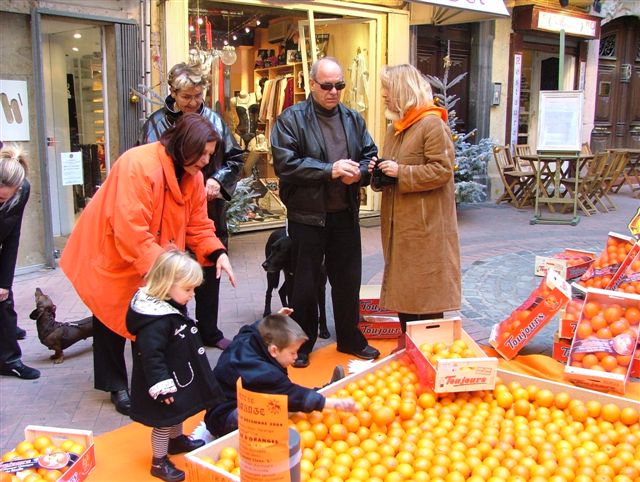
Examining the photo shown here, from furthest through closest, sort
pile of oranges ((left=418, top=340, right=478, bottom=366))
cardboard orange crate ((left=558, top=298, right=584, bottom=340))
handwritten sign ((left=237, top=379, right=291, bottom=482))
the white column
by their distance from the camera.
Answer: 1. the white column
2. cardboard orange crate ((left=558, top=298, right=584, bottom=340))
3. pile of oranges ((left=418, top=340, right=478, bottom=366))
4. handwritten sign ((left=237, top=379, right=291, bottom=482))

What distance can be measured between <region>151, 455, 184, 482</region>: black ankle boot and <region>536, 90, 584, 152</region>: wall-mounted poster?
8.10m

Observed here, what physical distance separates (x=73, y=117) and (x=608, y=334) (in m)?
6.12

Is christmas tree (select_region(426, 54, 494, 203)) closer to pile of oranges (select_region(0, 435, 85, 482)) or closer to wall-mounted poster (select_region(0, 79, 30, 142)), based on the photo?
wall-mounted poster (select_region(0, 79, 30, 142))

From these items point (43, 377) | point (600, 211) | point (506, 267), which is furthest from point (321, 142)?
point (600, 211)

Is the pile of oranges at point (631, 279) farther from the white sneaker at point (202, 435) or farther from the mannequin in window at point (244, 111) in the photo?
the mannequin in window at point (244, 111)

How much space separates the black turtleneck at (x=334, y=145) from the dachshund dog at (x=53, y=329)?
1.75 metres

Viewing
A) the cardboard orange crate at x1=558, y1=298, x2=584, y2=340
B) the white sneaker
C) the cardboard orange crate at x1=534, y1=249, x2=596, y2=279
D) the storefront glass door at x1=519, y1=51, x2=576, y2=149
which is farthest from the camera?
the storefront glass door at x1=519, y1=51, x2=576, y2=149

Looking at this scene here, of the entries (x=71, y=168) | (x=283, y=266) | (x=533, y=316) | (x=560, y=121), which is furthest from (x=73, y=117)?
(x=560, y=121)

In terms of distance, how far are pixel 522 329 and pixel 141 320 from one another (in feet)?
8.43

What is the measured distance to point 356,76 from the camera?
32.4ft

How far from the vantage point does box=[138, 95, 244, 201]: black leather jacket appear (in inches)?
166

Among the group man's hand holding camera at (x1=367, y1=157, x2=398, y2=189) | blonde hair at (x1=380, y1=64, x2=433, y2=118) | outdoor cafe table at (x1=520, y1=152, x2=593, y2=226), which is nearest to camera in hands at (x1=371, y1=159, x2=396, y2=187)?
man's hand holding camera at (x1=367, y1=157, x2=398, y2=189)

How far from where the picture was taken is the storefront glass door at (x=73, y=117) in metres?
7.17

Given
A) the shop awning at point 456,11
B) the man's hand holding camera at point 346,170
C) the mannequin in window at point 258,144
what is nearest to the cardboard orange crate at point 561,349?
the man's hand holding camera at point 346,170
